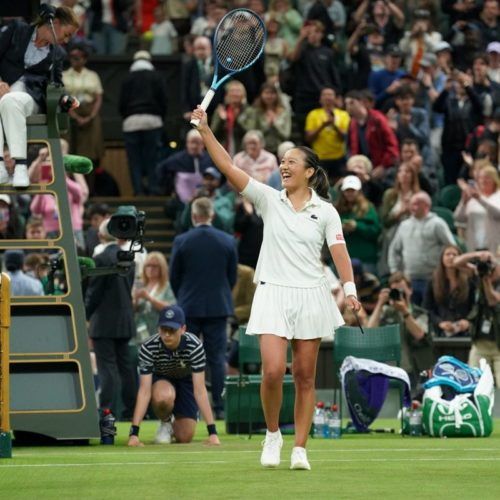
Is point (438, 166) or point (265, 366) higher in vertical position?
point (438, 166)

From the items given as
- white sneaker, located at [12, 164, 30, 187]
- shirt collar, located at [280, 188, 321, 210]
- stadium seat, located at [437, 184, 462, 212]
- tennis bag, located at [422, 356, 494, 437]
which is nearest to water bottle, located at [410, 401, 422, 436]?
tennis bag, located at [422, 356, 494, 437]

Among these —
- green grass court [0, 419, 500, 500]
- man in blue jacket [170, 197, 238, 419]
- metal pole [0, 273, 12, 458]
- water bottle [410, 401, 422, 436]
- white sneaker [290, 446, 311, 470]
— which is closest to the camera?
green grass court [0, 419, 500, 500]

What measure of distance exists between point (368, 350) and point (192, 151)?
20.4ft

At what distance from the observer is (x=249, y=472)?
11453mm

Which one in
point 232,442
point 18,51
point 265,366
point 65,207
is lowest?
point 232,442

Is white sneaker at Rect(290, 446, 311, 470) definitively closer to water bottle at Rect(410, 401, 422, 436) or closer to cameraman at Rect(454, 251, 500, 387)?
water bottle at Rect(410, 401, 422, 436)

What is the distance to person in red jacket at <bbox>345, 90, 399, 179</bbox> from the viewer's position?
23469mm

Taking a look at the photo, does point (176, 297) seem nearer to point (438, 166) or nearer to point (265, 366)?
point (438, 166)

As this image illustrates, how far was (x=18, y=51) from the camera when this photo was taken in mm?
15664

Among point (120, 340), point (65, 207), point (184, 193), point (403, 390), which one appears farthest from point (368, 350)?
point (184, 193)

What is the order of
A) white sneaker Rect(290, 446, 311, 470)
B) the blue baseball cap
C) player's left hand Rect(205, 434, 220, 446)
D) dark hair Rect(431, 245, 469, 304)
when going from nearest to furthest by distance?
white sneaker Rect(290, 446, 311, 470), player's left hand Rect(205, 434, 220, 446), the blue baseball cap, dark hair Rect(431, 245, 469, 304)

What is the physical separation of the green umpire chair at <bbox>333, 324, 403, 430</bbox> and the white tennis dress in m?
6.11

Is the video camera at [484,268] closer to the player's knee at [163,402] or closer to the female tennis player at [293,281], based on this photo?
the player's knee at [163,402]

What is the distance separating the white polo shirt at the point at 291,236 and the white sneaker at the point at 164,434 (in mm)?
4150
